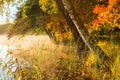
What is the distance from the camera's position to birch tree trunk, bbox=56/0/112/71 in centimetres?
901

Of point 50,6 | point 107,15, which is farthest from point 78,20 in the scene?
point 50,6

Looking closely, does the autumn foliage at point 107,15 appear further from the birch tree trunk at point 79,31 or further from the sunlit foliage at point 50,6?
the sunlit foliage at point 50,6

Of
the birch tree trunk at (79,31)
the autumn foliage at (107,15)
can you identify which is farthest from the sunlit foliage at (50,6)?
the birch tree trunk at (79,31)

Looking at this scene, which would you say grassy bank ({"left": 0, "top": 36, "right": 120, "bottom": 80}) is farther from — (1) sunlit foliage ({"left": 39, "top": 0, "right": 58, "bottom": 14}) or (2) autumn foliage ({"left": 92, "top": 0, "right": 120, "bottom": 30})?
(1) sunlit foliage ({"left": 39, "top": 0, "right": 58, "bottom": 14})

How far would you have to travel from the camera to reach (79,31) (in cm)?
1009

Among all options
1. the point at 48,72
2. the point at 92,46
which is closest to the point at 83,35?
the point at 92,46

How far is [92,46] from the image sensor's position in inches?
376

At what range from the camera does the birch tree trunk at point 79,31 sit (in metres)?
9.01

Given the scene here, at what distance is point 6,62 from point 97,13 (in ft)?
21.4

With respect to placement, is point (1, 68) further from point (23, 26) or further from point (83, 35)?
point (23, 26)

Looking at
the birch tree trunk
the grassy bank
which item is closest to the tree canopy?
the birch tree trunk

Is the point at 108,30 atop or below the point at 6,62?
below

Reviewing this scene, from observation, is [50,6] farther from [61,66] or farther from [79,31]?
[61,66]

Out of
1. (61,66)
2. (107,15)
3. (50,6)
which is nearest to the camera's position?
(61,66)
